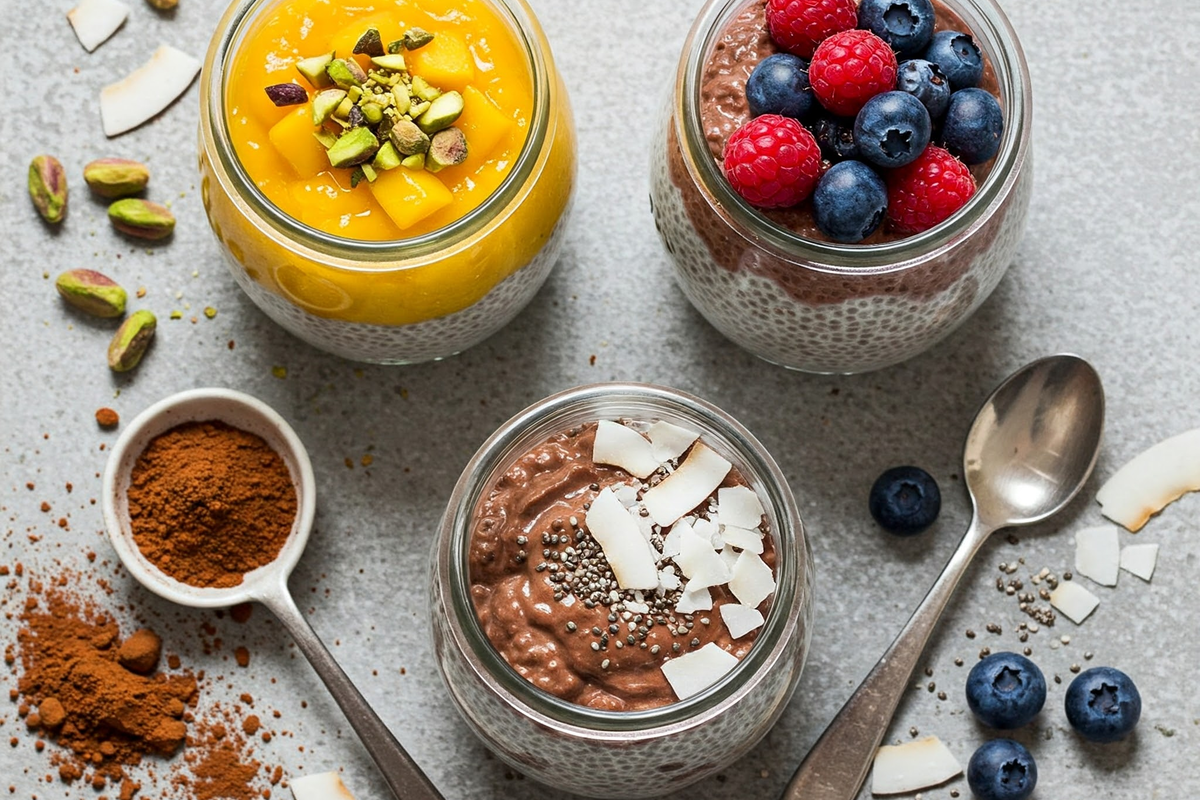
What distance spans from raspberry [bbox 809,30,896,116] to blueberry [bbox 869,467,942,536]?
0.59m

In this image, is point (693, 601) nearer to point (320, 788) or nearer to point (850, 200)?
point (850, 200)

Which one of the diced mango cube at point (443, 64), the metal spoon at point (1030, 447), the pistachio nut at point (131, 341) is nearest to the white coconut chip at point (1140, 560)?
the metal spoon at point (1030, 447)

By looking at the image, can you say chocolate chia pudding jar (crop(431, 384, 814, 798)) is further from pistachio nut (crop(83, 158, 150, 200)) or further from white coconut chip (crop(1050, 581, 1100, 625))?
pistachio nut (crop(83, 158, 150, 200))

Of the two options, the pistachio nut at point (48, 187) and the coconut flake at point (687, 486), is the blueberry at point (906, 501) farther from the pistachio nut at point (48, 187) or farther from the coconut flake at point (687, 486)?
the pistachio nut at point (48, 187)

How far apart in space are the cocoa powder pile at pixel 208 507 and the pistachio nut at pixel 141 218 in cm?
30

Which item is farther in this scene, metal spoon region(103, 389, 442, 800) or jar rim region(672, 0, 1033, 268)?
metal spoon region(103, 389, 442, 800)

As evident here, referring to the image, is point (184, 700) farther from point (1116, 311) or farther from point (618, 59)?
point (1116, 311)

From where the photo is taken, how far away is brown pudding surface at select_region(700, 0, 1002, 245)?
143cm

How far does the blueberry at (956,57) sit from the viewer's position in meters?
1.42

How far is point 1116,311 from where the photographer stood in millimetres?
1856

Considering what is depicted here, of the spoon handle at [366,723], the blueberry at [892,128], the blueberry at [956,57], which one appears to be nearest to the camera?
the blueberry at [892,128]

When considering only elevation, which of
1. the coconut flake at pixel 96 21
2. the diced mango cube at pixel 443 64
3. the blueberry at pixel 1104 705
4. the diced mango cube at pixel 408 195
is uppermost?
the diced mango cube at pixel 443 64

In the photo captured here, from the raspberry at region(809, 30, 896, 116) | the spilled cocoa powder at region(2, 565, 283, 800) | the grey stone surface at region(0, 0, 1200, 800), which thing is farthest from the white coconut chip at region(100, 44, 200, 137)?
the raspberry at region(809, 30, 896, 116)

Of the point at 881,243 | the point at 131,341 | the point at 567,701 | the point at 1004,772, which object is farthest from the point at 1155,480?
the point at 131,341
